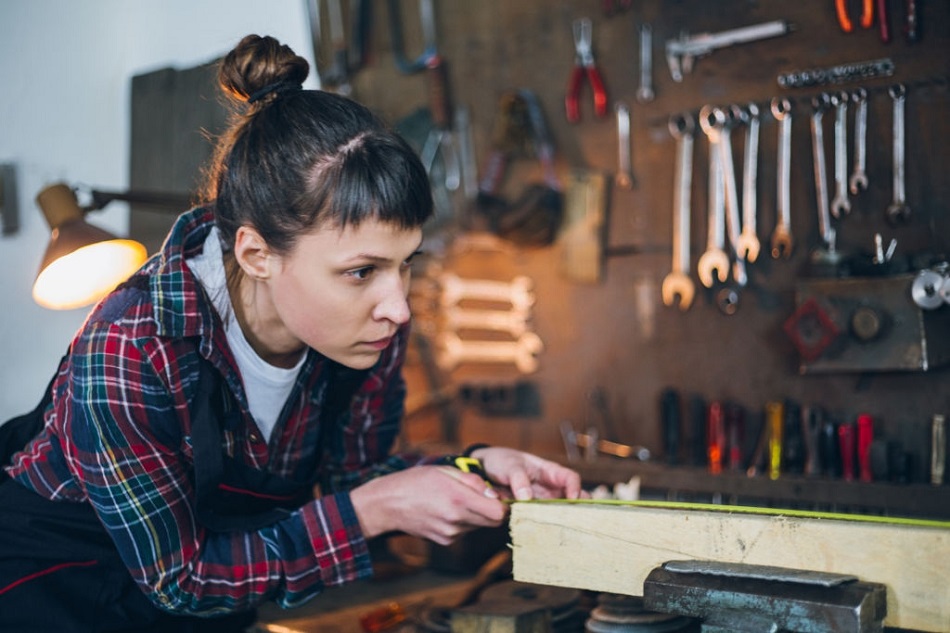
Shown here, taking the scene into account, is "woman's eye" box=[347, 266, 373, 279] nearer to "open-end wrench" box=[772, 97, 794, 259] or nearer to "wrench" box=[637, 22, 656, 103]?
"open-end wrench" box=[772, 97, 794, 259]

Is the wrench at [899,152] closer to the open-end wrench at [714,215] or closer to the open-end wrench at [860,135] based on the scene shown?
the open-end wrench at [860,135]

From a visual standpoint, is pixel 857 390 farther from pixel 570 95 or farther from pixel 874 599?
pixel 874 599

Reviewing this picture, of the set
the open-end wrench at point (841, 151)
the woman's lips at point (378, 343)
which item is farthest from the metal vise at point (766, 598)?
the open-end wrench at point (841, 151)

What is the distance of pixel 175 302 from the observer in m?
1.73

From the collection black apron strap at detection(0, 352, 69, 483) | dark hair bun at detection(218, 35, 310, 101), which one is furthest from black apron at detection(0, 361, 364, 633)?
dark hair bun at detection(218, 35, 310, 101)

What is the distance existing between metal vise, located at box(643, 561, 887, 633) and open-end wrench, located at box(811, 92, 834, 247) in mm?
1607

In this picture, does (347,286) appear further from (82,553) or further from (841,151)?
(841,151)

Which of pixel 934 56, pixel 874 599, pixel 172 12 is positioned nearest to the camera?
pixel 874 599

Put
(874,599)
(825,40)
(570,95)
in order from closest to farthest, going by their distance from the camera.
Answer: (874,599) → (825,40) → (570,95)

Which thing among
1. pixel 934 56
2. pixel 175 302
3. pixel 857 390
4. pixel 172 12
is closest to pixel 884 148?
pixel 934 56

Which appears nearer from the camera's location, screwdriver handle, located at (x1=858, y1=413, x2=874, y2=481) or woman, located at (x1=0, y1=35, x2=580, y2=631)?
woman, located at (x1=0, y1=35, x2=580, y2=631)

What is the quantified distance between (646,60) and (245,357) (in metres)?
1.81

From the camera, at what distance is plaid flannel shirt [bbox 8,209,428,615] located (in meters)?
1.65

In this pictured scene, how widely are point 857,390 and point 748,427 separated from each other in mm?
345
